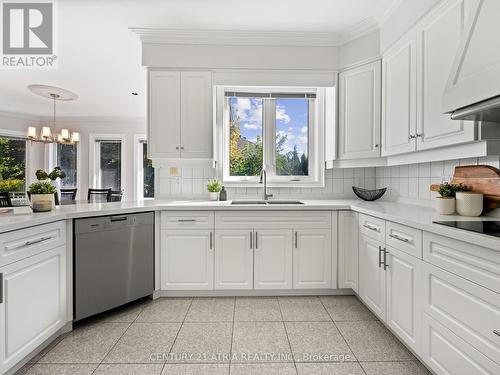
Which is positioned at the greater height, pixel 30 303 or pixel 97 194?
pixel 97 194

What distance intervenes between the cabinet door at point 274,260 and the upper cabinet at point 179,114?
3.46 ft

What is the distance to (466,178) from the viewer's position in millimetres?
1842

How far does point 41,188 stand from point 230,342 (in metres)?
1.74

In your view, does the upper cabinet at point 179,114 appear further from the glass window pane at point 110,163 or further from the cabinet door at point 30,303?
the glass window pane at point 110,163

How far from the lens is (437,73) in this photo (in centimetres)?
175

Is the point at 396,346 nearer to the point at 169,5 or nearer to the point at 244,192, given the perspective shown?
the point at 244,192

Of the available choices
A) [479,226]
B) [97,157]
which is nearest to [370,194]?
[479,226]

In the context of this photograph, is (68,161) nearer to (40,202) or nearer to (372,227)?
(40,202)

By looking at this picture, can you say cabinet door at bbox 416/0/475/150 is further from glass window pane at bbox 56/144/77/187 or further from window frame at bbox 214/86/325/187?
glass window pane at bbox 56/144/77/187

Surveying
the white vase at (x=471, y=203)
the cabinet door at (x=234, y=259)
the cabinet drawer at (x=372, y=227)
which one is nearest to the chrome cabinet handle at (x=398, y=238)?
the cabinet drawer at (x=372, y=227)

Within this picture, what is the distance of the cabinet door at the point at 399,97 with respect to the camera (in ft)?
6.56

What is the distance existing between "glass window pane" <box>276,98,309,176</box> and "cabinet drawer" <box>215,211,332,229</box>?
0.85m

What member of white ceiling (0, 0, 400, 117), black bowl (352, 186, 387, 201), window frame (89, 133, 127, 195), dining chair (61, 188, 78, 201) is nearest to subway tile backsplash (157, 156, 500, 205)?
black bowl (352, 186, 387, 201)

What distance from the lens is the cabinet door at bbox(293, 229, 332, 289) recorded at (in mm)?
2498
